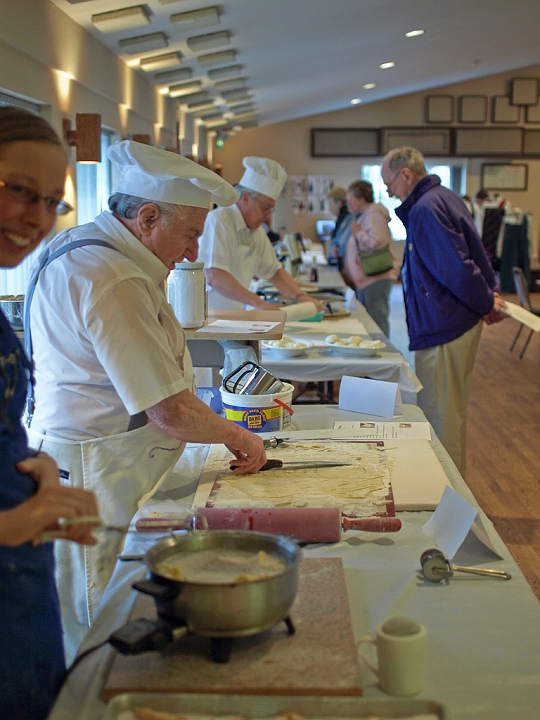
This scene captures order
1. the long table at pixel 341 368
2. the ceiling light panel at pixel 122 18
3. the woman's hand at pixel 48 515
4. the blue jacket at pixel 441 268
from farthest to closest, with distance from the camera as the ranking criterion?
1. the ceiling light panel at pixel 122 18
2. the blue jacket at pixel 441 268
3. the long table at pixel 341 368
4. the woman's hand at pixel 48 515

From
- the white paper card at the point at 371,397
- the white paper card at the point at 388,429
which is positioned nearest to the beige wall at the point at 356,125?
the white paper card at the point at 371,397

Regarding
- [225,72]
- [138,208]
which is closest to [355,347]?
[138,208]

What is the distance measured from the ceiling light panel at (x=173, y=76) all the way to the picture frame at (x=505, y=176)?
8.52 metres

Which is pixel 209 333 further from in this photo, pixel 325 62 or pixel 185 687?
pixel 325 62

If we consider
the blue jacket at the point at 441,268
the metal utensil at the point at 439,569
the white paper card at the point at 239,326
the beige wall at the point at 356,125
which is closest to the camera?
the metal utensil at the point at 439,569

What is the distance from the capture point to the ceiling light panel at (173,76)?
292 inches

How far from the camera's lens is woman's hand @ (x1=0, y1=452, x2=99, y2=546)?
0.81m

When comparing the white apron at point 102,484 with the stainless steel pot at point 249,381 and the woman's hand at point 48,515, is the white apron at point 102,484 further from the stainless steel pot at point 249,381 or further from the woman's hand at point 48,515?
the woman's hand at point 48,515

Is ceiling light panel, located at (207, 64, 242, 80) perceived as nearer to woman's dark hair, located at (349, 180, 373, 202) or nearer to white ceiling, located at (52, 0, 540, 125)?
white ceiling, located at (52, 0, 540, 125)

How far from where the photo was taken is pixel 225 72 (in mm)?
7848

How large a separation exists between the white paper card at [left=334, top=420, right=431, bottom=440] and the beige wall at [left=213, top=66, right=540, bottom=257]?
1298 centimetres

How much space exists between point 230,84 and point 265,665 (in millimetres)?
8637

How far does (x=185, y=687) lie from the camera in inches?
35.2

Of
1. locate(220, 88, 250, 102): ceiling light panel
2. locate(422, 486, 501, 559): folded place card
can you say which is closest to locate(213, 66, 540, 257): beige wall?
locate(220, 88, 250, 102): ceiling light panel
